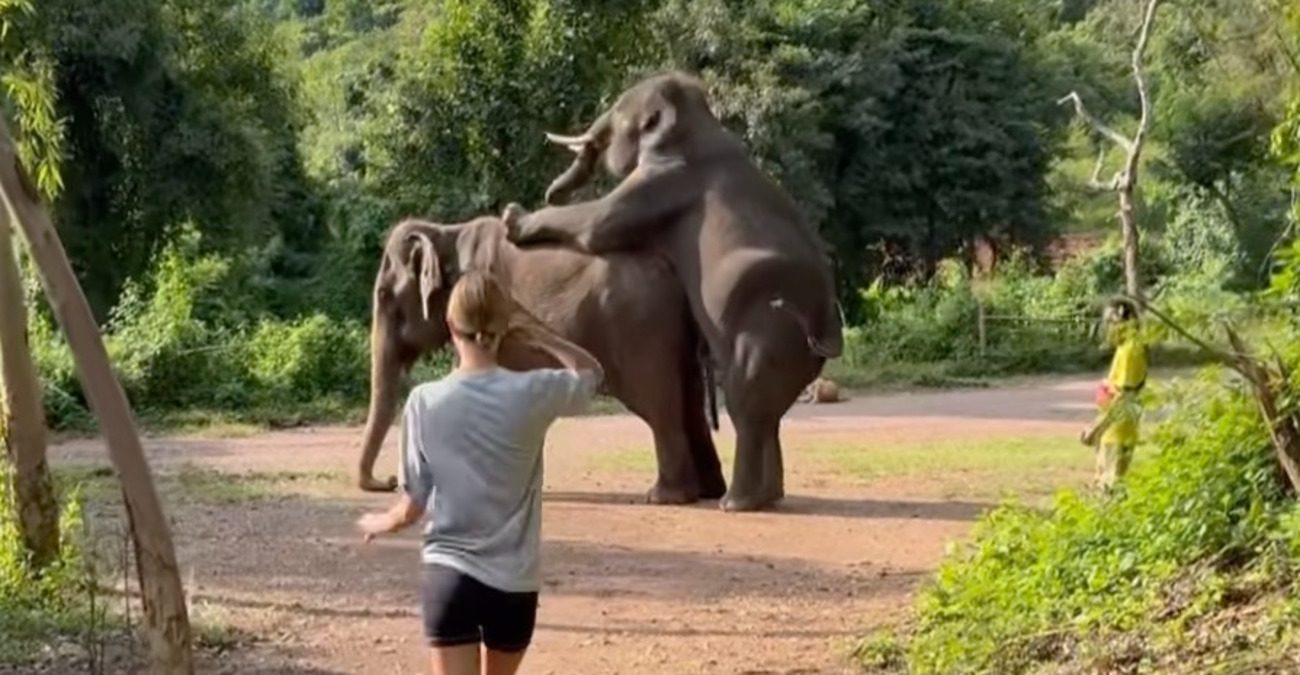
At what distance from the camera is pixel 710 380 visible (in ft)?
48.8

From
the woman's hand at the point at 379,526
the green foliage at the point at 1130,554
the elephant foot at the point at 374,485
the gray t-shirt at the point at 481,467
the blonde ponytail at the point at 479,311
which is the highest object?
the blonde ponytail at the point at 479,311

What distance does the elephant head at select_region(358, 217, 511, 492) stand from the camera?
608 inches

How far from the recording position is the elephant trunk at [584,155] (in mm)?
15617

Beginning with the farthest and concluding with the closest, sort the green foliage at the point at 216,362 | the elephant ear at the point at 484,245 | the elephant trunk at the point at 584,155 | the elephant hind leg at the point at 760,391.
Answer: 1. the green foliage at the point at 216,362
2. the elephant trunk at the point at 584,155
3. the elephant ear at the point at 484,245
4. the elephant hind leg at the point at 760,391

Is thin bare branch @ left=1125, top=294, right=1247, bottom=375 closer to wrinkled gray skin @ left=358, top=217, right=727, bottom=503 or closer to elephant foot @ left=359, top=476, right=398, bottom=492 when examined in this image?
wrinkled gray skin @ left=358, top=217, right=727, bottom=503

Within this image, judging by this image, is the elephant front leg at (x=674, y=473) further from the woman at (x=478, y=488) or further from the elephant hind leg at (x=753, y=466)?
the woman at (x=478, y=488)

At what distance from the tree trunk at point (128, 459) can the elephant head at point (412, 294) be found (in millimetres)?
8435

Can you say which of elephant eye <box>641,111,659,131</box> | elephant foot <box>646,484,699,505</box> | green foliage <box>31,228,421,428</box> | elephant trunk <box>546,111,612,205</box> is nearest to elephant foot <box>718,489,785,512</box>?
elephant foot <box>646,484,699,505</box>

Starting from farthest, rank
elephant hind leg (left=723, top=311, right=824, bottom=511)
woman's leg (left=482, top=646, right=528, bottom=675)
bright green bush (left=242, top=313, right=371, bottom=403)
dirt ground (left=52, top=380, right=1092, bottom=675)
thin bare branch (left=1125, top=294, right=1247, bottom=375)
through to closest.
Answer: bright green bush (left=242, top=313, right=371, bottom=403) < elephant hind leg (left=723, top=311, right=824, bottom=511) < dirt ground (left=52, top=380, right=1092, bottom=675) < thin bare branch (left=1125, top=294, right=1247, bottom=375) < woman's leg (left=482, top=646, right=528, bottom=675)

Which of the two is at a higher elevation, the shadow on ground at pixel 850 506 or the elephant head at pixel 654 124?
the elephant head at pixel 654 124

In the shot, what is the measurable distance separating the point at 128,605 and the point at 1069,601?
168 inches

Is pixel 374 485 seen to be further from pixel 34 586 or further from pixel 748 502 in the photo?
pixel 34 586

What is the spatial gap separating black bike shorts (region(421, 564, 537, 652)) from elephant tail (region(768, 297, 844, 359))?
8.27m

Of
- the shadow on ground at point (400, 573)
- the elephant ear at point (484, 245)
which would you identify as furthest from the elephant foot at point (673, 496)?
the elephant ear at point (484, 245)
